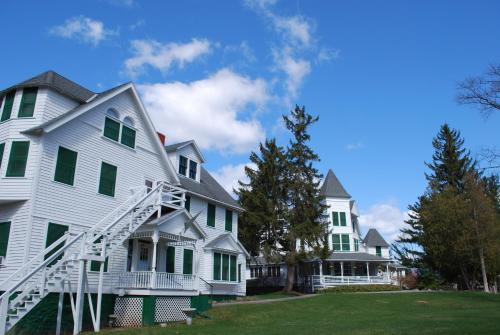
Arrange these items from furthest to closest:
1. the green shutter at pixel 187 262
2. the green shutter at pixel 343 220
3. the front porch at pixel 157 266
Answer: the green shutter at pixel 343 220 → the green shutter at pixel 187 262 → the front porch at pixel 157 266

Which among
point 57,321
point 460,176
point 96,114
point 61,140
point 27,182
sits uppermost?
point 460,176

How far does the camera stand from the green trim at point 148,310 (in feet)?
59.2

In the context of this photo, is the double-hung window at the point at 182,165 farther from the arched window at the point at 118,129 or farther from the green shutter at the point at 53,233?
the green shutter at the point at 53,233

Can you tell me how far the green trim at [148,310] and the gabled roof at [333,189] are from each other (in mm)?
29370

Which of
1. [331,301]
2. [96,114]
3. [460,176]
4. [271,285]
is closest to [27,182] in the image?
[96,114]

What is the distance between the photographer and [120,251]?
1989 centimetres

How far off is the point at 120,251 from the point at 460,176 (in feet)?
143

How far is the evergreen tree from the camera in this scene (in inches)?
1464

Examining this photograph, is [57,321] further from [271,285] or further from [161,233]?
[271,285]

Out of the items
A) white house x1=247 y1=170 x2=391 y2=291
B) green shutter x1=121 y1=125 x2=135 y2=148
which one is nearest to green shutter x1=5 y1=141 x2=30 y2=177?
green shutter x1=121 y1=125 x2=135 y2=148

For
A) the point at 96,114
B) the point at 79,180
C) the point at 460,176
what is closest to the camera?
the point at 79,180

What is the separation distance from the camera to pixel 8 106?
1847cm

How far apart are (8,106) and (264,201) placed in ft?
75.1

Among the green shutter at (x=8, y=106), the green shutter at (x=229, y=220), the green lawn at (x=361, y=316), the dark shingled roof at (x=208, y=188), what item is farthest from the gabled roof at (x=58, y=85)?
the green shutter at (x=229, y=220)
